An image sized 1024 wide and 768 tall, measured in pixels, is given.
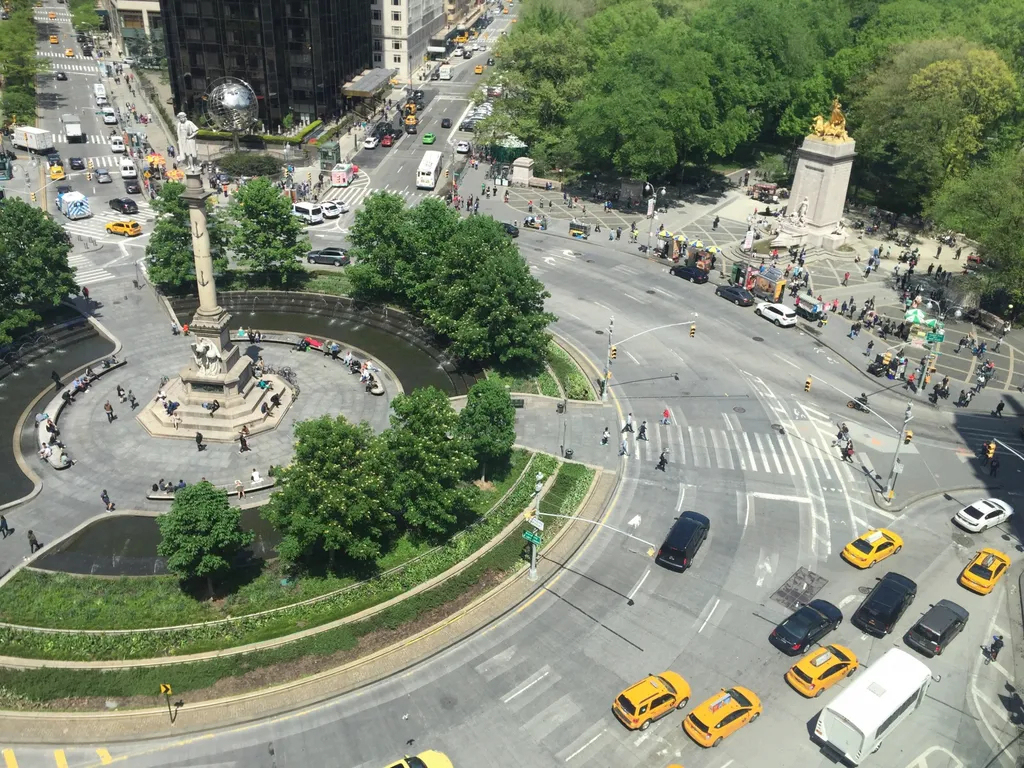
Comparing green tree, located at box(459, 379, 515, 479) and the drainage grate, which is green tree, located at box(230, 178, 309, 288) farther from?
the drainage grate

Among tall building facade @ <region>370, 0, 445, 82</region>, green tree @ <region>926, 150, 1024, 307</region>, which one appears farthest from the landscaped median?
tall building facade @ <region>370, 0, 445, 82</region>

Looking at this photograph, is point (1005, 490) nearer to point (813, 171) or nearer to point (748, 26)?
point (813, 171)

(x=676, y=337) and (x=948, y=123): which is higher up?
(x=948, y=123)

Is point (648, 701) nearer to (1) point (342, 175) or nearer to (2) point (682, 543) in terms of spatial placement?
(2) point (682, 543)

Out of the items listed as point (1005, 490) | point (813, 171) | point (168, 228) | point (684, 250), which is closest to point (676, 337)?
point (684, 250)

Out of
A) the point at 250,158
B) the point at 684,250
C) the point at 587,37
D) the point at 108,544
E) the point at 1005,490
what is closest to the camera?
the point at 108,544

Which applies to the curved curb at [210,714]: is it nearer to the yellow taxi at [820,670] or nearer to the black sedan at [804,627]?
the black sedan at [804,627]
